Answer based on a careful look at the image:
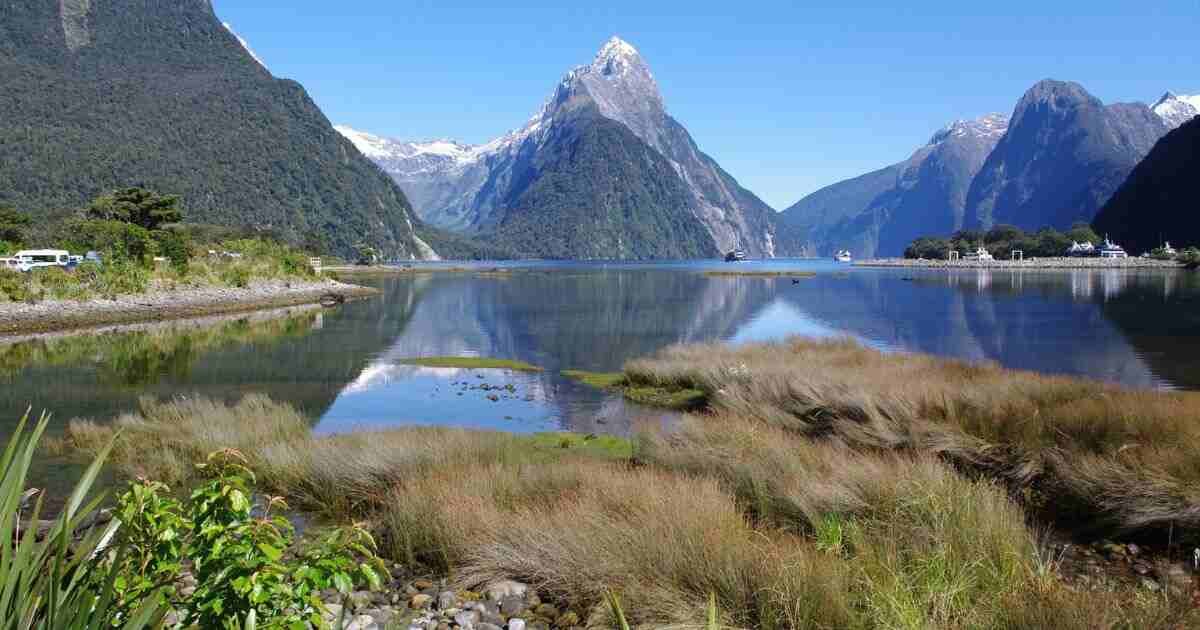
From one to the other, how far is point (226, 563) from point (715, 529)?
4333mm

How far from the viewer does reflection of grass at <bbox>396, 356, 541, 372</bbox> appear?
3203cm

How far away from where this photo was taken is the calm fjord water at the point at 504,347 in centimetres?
2359

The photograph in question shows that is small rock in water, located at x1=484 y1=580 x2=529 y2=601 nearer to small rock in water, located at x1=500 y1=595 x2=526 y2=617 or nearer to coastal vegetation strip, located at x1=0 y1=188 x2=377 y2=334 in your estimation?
small rock in water, located at x1=500 y1=595 x2=526 y2=617

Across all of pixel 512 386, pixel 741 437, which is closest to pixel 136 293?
pixel 512 386

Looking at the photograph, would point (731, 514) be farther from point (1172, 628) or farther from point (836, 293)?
point (836, 293)

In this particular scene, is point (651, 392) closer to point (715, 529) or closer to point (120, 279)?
point (715, 529)

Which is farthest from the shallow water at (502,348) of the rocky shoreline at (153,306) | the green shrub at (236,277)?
the green shrub at (236,277)

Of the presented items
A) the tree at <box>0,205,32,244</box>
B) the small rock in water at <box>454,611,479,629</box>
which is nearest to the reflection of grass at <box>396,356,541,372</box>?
the small rock in water at <box>454,611,479,629</box>

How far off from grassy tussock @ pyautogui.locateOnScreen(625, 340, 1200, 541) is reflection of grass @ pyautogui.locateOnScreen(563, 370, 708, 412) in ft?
6.71

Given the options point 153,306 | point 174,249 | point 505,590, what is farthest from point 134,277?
point 505,590

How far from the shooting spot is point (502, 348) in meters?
Result: 39.7

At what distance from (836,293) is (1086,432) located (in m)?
83.1

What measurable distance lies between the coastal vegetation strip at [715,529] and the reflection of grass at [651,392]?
8399 millimetres

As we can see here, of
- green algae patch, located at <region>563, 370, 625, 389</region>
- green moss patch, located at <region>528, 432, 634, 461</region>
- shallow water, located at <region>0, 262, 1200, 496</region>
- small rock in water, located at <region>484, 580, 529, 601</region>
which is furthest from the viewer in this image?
green algae patch, located at <region>563, 370, 625, 389</region>
